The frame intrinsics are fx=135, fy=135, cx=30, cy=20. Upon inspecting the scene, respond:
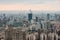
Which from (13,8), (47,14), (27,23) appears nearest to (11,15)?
(13,8)

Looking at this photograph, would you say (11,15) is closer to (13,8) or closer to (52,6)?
(13,8)

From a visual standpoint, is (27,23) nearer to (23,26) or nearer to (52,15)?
(23,26)

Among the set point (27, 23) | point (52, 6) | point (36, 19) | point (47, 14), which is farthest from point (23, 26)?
point (52, 6)

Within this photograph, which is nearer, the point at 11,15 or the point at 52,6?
the point at 11,15

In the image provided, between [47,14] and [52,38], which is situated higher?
[47,14]

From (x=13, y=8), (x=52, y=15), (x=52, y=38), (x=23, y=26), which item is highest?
(x=13, y=8)

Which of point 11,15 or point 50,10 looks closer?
point 11,15
